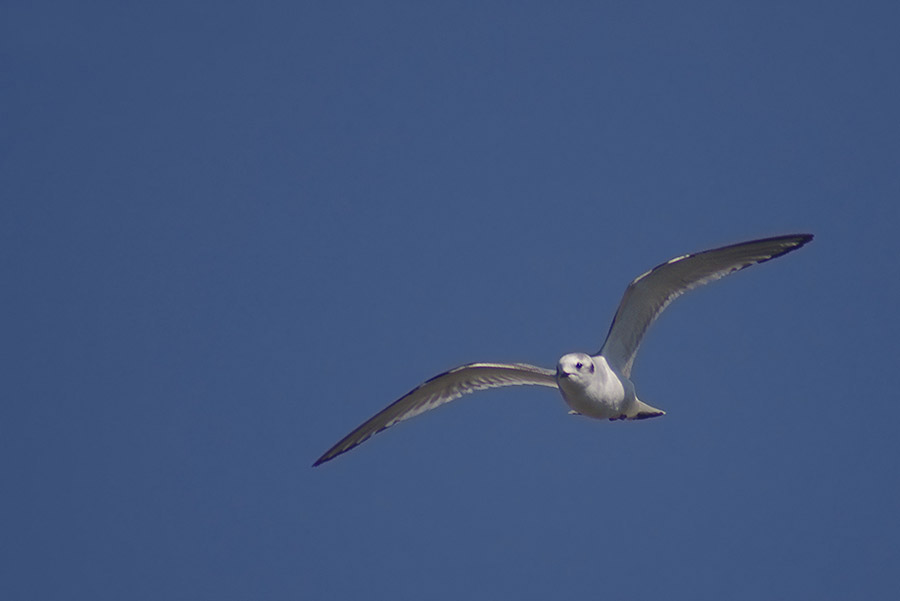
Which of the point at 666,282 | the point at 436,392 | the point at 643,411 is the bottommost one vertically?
the point at 643,411

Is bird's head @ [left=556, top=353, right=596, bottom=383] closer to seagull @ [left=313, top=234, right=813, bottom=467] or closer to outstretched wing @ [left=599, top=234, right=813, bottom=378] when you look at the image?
seagull @ [left=313, top=234, right=813, bottom=467]

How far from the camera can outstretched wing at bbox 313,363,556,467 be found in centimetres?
1240

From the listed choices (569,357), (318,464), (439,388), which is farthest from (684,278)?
(318,464)

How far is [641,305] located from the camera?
1210 centimetres

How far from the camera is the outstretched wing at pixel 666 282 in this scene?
11656mm

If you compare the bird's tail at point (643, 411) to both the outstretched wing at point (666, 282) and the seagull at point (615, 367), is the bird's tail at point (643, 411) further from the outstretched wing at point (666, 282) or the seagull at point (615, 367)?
→ the outstretched wing at point (666, 282)

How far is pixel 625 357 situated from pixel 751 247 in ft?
5.59

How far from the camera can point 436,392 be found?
42.1 ft

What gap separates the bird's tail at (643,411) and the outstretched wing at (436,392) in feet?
2.80

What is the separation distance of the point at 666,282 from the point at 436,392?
2.70 meters

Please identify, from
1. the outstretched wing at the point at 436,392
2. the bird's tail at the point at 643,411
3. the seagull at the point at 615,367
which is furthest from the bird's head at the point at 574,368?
the bird's tail at the point at 643,411

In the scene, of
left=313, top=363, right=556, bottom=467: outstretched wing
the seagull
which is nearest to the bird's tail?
the seagull

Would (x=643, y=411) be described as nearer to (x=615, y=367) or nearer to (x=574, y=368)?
(x=615, y=367)

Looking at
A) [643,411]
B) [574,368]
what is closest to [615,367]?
[643,411]
